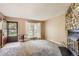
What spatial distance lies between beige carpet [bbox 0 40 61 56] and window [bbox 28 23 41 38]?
156 millimetres

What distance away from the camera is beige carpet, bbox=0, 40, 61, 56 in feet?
7.06

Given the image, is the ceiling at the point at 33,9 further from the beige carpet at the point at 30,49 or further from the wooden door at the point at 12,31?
the beige carpet at the point at 30,49

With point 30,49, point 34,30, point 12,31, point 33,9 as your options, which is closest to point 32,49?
point 30,49

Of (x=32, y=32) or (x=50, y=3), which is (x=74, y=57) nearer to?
(x=32, y=32)

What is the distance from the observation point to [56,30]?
229cm

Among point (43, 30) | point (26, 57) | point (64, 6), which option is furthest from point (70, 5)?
point (26, 57)

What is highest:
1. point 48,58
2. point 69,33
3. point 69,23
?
point 69,23

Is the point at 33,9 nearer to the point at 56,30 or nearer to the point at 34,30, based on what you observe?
the point at 34,30

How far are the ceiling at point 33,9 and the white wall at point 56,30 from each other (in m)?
0.12

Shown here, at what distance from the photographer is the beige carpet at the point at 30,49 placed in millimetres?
2150

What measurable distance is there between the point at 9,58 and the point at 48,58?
774 millimetres

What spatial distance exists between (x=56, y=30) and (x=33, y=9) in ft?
2.16

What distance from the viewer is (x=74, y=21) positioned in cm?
212

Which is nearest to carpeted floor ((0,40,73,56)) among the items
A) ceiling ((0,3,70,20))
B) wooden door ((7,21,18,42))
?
wooden door ((7,21,18,42))
